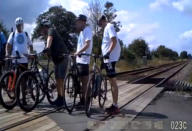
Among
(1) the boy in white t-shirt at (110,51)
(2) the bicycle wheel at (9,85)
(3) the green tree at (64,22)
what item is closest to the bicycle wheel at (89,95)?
(1) the boy in white t-shirt at (110,51)

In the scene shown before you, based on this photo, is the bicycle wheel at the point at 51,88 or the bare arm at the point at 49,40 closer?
the bare arm at the point at 49,40

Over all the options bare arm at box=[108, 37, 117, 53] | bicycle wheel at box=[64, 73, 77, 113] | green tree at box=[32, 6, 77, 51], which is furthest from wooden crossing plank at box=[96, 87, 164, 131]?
green tree at box=[32, 6, 77, 51]

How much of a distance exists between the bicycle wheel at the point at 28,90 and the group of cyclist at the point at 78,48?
20.6 inches

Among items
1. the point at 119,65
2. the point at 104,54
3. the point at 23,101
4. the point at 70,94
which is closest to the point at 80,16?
the point at 104,54

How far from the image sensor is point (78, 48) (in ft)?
23.3

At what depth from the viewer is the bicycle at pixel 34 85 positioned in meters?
6.51

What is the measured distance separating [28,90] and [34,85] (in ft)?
0.53

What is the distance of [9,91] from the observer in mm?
6895

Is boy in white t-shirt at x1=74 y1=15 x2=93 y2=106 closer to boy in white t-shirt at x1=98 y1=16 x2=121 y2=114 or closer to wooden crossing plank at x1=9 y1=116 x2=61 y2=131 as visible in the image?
boy in white t-shirt at x1=98 y1=16 x2=121 y2=114

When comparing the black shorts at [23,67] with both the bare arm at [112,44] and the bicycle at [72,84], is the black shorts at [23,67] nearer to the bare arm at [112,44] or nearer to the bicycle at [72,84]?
the bicycle at [72,84]

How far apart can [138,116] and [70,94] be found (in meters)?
1.45

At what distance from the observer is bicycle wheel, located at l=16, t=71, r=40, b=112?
653cm

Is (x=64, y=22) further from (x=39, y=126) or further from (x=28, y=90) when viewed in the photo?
(x=39, y=126)

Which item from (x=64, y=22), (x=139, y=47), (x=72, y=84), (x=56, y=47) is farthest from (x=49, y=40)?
(x=139, y=47)
